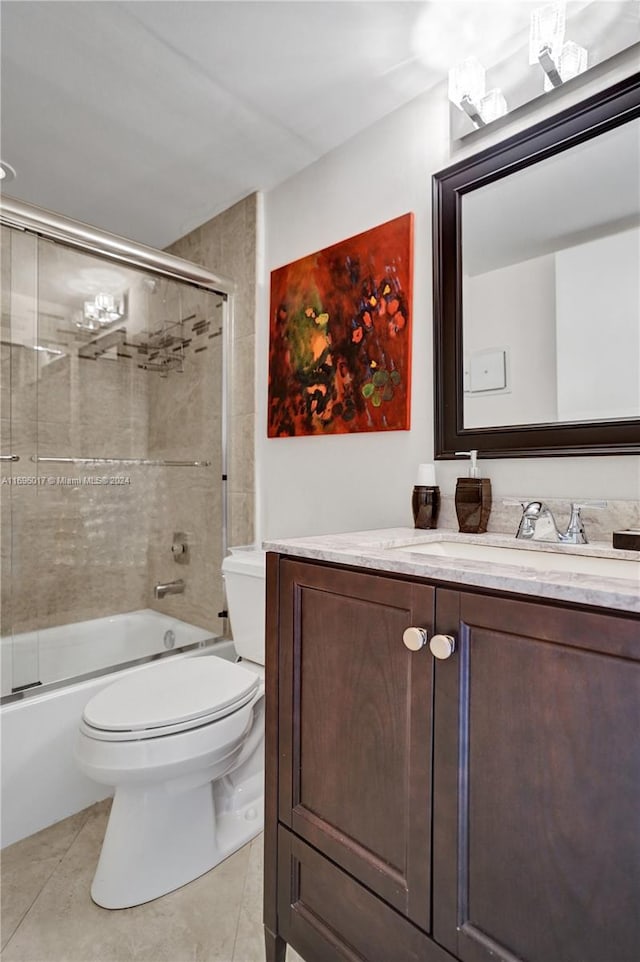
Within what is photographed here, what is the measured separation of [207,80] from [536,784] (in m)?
1.97

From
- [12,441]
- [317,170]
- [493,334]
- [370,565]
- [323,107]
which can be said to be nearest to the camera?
[370,565]

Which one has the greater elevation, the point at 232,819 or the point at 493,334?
the point at 493,334

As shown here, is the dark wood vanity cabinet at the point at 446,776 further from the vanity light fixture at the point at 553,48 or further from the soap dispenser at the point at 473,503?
the vanity light fixture at the point at 553,48

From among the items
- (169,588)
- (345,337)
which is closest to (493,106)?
(345,337)

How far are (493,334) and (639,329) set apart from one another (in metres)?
0.36

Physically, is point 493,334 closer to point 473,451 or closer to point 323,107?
point 473,451

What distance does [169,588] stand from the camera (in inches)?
90.7

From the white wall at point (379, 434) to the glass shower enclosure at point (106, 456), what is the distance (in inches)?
11.7

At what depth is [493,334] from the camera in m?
1.44

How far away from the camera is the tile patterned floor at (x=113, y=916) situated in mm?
1187

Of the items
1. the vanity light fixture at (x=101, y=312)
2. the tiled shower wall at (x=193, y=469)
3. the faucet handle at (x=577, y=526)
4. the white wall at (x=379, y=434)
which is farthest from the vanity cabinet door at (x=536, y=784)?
the vanity light fixture at (x=101, y=312)

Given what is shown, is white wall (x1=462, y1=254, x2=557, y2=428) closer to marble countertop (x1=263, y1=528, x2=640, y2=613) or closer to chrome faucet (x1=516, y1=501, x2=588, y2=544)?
chrome faucet (x1=516, y1=501, x2=588, y2=544)

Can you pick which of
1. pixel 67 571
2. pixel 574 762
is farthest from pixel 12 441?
pixel 574 762

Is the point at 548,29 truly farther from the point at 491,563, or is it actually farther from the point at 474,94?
the point at 491,563
